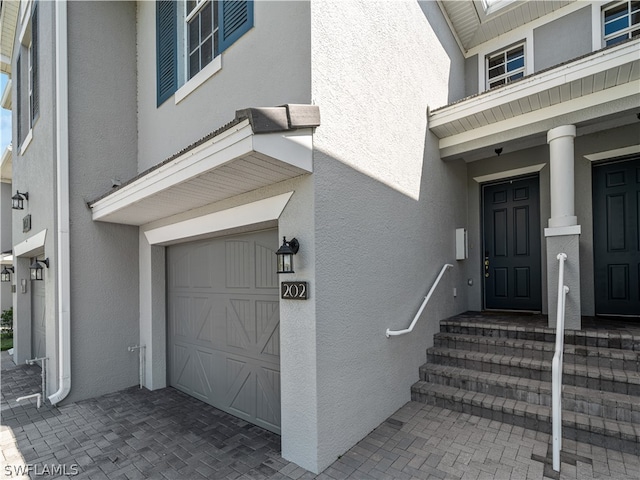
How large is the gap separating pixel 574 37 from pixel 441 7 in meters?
2.28

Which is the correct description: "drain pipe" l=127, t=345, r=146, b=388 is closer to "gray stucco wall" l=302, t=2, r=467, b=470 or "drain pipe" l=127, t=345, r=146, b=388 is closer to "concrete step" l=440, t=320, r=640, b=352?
"gray stucco wall" l=302, t=2, r=467, b=470

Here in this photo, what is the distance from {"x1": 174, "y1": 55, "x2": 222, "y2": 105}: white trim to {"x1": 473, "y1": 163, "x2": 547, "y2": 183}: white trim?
4985 mm

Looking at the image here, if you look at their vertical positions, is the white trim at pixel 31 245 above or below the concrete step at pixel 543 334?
above

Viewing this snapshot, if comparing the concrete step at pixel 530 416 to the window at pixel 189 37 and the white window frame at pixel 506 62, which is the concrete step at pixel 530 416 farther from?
the white window frame at pixel 506 62

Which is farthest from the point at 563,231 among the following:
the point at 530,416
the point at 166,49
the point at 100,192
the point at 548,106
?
the point at 100,192

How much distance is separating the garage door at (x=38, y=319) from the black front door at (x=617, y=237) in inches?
407

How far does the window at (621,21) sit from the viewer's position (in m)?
5.06

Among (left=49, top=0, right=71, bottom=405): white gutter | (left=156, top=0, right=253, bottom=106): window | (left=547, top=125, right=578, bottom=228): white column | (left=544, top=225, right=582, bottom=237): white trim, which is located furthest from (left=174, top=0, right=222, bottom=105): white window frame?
(left=544, top=225, right=582, bottom=237): white trim

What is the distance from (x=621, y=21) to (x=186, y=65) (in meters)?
6.81

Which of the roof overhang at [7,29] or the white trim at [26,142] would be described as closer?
the white trim at [26,142]

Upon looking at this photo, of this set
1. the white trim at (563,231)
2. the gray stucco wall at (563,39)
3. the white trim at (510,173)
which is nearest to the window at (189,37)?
the white trim at (563,231)

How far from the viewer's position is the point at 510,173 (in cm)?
600

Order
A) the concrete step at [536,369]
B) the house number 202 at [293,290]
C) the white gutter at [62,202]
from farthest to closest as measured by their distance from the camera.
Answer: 1. the white gutter at [62,202]
2. the concrete step at [536,369]
3. the house number 202 at [293,290]

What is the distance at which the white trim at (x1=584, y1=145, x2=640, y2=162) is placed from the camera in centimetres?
496
